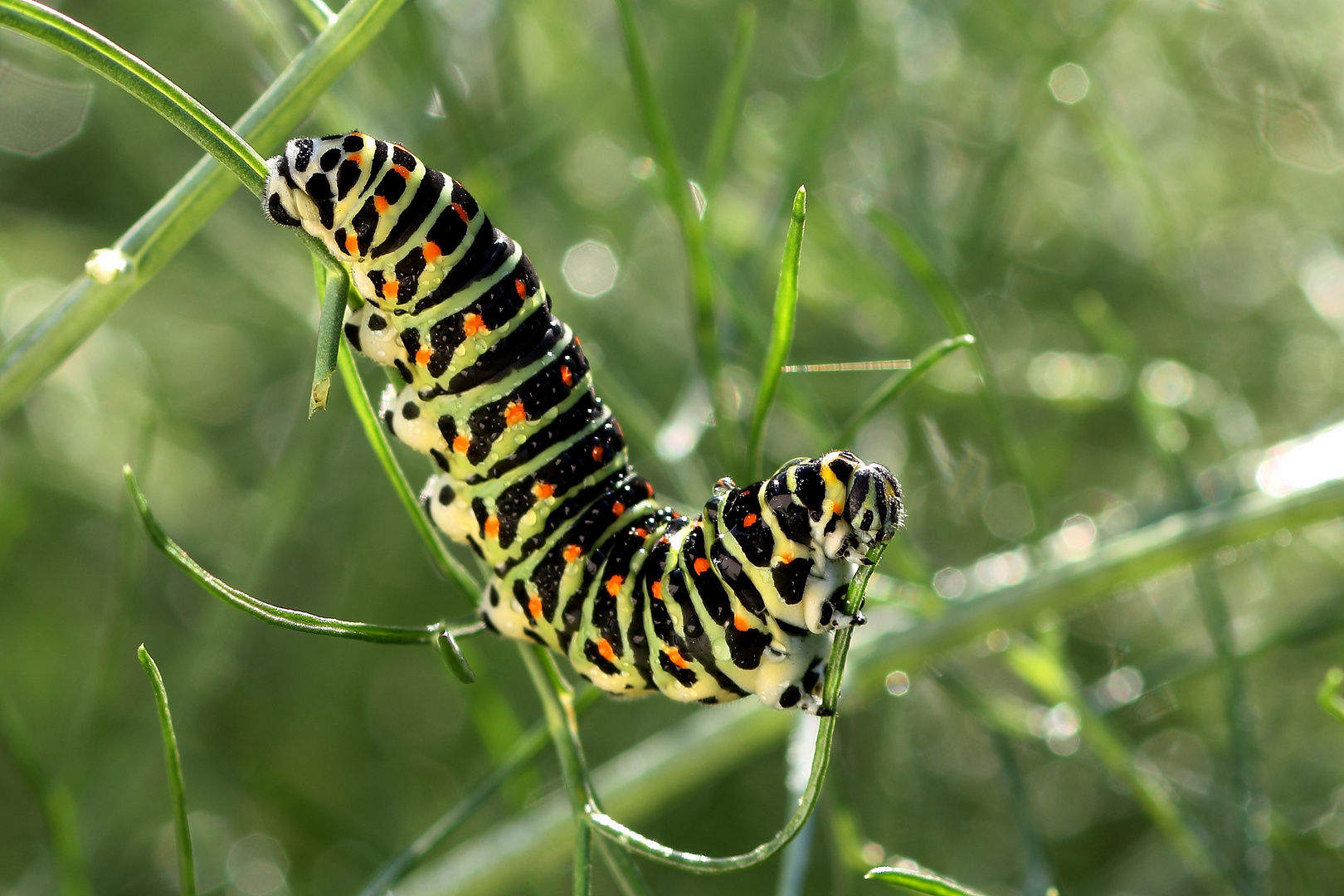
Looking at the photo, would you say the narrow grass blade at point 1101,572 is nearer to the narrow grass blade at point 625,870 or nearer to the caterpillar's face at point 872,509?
the narrow grass blade at point 625,870

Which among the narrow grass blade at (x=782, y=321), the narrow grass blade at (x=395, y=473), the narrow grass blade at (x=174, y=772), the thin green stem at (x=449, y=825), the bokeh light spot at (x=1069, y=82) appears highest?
the bokeh light spot at (x=1069, y=82)

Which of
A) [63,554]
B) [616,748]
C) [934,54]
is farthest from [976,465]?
[63,554]

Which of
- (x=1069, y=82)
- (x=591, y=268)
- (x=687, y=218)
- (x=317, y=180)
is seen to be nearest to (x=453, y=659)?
(x=317, y=180)

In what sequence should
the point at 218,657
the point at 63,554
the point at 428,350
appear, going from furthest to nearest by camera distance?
the point at 63,554 < the point at 218,657 < the point at 428,350

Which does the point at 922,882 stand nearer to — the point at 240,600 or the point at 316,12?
the point at 240,600

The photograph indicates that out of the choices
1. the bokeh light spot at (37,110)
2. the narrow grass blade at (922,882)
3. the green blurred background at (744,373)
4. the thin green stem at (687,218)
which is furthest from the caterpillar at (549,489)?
the bokeh light spot at (37,110)

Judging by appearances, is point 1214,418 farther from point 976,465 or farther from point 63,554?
point 63,554
